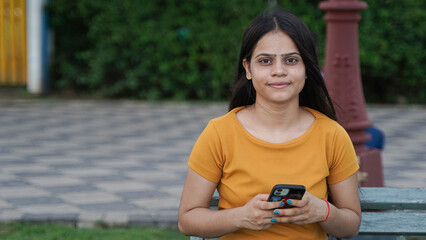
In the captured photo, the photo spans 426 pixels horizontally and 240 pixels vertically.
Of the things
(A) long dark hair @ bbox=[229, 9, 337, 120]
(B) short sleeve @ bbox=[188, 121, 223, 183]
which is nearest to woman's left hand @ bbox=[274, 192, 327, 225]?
(B) short sleeve @ bbox=[188, 121, 223, 183]

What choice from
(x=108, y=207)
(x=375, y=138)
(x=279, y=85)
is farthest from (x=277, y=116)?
(x=375, y=138)

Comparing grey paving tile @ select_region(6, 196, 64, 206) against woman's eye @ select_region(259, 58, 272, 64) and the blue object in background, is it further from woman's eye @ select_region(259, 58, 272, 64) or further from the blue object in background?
woman's eye @ select_region(259, 58, 272, 64)

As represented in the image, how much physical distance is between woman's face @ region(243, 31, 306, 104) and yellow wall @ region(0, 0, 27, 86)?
1091cm

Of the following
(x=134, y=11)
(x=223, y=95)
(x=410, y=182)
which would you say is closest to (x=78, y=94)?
(x=134, y=11)

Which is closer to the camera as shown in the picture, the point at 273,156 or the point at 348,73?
the point at 273,156

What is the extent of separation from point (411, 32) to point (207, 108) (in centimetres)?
374

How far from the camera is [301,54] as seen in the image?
7.64ft

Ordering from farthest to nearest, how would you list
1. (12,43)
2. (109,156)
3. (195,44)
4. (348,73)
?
(12,43) → (195,44) → (109,156) → (348,73)

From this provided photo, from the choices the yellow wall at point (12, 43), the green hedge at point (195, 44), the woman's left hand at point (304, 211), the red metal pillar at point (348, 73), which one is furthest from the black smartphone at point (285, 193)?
the yellow wall at point (12, 43)

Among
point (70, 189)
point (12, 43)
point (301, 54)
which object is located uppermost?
point (301, 54)

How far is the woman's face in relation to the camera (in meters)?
2.31

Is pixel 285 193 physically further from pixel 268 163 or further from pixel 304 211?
pixel 268 163

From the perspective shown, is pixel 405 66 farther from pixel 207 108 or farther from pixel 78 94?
pixel 78 94

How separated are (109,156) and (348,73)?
10.9 ft
